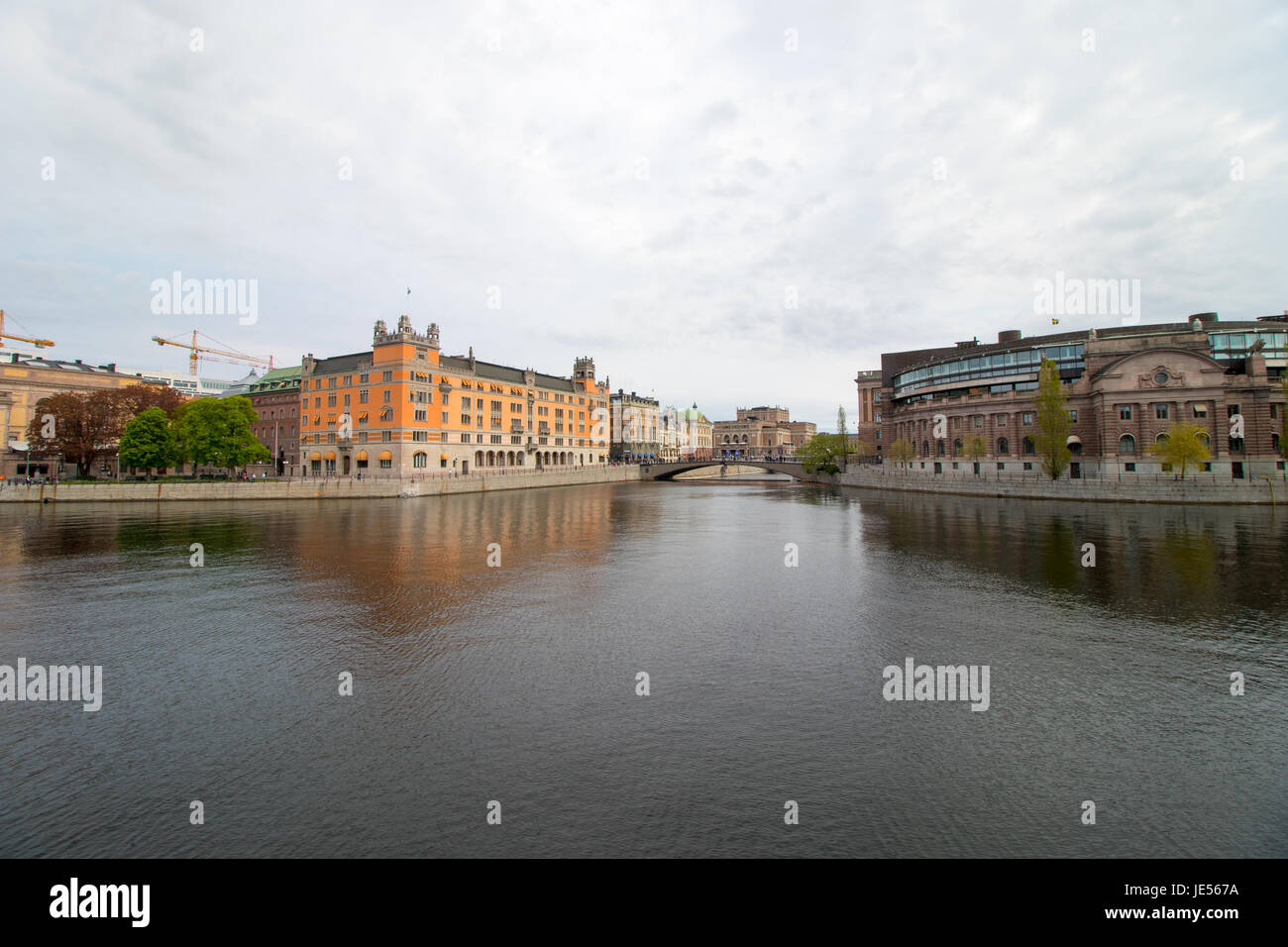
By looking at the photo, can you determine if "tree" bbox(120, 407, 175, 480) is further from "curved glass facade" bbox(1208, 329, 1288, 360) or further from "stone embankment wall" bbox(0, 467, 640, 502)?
→ "curved glass facade" bbox(1208, 329, 1288, 360)

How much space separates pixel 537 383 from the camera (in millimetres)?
124500

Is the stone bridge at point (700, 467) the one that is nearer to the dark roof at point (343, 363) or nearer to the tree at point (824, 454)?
the tree at point (824, 454)

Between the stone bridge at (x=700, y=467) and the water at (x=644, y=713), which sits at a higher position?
the stone bridge at (x=700, y=467)

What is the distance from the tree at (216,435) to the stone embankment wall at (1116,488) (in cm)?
10076

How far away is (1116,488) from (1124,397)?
75.7 feet

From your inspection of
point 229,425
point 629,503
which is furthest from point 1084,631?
point 229,425

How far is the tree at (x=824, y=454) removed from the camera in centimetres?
13125

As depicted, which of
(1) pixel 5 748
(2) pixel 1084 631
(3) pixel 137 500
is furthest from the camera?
(3) pixel 137 500

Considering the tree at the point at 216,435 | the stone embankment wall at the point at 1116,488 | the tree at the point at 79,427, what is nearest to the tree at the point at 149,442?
the tree at the point at 216,435

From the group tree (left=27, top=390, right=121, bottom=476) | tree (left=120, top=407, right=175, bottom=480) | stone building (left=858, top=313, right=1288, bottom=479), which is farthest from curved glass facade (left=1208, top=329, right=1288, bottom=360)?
tree (left=27, top=390, right=121, bottom=476)

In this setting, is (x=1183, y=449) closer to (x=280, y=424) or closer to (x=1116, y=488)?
(x=1116, y=488)
